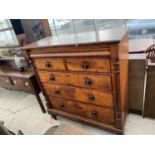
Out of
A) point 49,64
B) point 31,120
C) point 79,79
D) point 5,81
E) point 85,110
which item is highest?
point 49,64

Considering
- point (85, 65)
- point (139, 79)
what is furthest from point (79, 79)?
point (139, 79)

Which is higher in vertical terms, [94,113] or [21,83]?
[21,83]

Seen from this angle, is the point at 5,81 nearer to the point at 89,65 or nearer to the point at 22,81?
the point at 22,81

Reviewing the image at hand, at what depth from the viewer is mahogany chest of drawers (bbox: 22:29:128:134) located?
3.91 feet

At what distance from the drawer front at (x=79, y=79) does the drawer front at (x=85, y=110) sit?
286mm

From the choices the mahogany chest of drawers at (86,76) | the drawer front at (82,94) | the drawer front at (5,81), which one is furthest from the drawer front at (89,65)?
the drawer front at (5,81)

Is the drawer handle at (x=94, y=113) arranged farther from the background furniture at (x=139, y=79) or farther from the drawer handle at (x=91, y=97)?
the background furniture at (x=139, y=79)

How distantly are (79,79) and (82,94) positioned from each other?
0.19 meters

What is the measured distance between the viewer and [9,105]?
8.93ft

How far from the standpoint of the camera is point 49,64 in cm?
155

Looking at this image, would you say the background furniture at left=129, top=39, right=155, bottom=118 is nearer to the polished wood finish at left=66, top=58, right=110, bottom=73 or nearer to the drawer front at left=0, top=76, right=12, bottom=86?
the polished wood finish at left=66, top=58, right=110, bottom=73

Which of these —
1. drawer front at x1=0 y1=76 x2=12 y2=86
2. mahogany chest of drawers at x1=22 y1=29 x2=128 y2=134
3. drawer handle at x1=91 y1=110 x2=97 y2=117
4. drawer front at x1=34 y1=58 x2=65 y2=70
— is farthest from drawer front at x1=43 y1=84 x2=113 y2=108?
drawer front at x1=0 y1=76 x2=12 y2=86

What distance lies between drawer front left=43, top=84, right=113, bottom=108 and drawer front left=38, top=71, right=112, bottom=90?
7 centimetres
